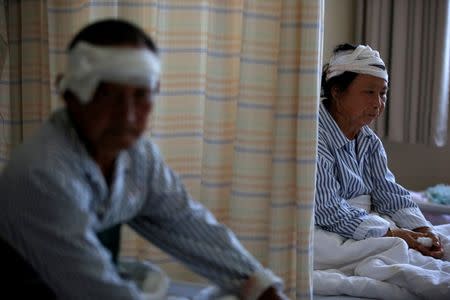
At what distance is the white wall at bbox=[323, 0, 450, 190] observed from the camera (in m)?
4.32

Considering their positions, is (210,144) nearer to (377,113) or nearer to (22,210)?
(377,113)

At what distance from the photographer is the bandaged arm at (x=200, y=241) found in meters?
1.49

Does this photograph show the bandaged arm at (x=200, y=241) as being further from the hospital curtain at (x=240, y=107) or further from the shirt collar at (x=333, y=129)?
the shirt collar at (x=333, y=129)

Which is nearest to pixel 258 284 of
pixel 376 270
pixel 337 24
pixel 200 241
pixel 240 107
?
pixel 200 241

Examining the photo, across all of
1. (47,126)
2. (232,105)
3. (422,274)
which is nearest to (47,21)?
(232,105)

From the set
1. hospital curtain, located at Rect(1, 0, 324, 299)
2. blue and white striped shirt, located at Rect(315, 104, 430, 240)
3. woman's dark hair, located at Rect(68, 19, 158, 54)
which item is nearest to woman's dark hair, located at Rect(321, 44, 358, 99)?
blue and white striped shirt, located at Rect(315, 104, 430, 240)

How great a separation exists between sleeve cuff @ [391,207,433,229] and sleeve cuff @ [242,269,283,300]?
1.40 meters

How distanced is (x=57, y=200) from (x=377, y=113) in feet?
5.90

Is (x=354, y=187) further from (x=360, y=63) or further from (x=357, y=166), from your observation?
(x=360, y=63)

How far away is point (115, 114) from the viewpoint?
1239mm

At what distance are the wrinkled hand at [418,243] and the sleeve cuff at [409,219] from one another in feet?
0.24

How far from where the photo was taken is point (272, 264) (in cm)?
216

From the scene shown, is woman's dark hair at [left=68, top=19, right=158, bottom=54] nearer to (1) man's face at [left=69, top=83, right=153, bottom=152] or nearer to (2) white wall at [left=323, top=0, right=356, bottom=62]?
(1) man's face at [left=69, top=83, right=153, bottom=152]

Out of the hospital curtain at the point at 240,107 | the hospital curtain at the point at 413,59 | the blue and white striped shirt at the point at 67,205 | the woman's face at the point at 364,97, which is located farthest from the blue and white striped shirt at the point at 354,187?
the hospital curtain at the point at 413,59
